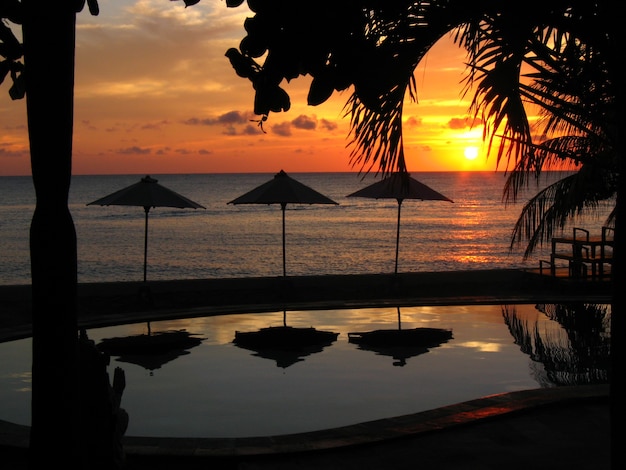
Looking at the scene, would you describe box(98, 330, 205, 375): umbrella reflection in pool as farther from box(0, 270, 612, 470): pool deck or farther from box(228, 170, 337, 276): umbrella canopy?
box(228, 170, 337, 276): umbrella canopy

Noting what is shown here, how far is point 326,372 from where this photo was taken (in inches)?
408

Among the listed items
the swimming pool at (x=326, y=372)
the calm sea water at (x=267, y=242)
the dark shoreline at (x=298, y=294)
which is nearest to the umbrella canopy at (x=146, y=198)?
the dark shoreline at (x=298, y=294)

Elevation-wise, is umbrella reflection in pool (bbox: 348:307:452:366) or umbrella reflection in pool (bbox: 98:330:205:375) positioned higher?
umbrella reflection in pool (bbox: 348:307:452:366)

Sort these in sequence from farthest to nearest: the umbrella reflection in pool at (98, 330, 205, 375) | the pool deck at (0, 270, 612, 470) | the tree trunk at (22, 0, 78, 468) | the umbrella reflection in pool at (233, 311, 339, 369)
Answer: the umbrella reflection in pool at (233, 311, 339, 369) < the umbrella reflection in pool at (98, 330, 205, 375) < the pool deck at (0, 270, 612, 470) < the tree trunk at (22, 0, 78, 468)

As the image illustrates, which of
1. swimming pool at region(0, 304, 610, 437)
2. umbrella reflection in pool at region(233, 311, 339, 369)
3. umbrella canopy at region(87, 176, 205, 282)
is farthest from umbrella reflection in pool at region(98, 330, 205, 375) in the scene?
umbrella canopy at region(87, 176, 205, 282)

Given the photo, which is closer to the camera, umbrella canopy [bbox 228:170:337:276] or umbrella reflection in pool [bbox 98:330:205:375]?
umbrella reflection in pool [bbox 98:330:205:375]

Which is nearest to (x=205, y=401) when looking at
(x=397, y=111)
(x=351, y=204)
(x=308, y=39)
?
A: (x=397, y=111)

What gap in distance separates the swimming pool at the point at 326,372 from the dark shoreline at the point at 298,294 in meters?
0.99

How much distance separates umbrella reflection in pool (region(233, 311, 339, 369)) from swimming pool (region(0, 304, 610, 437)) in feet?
0.22

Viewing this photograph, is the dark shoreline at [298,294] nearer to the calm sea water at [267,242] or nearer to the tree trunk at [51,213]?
the tree trunk at [51,213]

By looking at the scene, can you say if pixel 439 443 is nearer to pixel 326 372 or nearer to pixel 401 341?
pixel 326 372

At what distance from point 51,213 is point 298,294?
1244cm

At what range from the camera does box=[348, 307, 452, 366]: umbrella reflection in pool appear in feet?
37.9

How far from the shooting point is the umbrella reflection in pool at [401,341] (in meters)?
11.5
